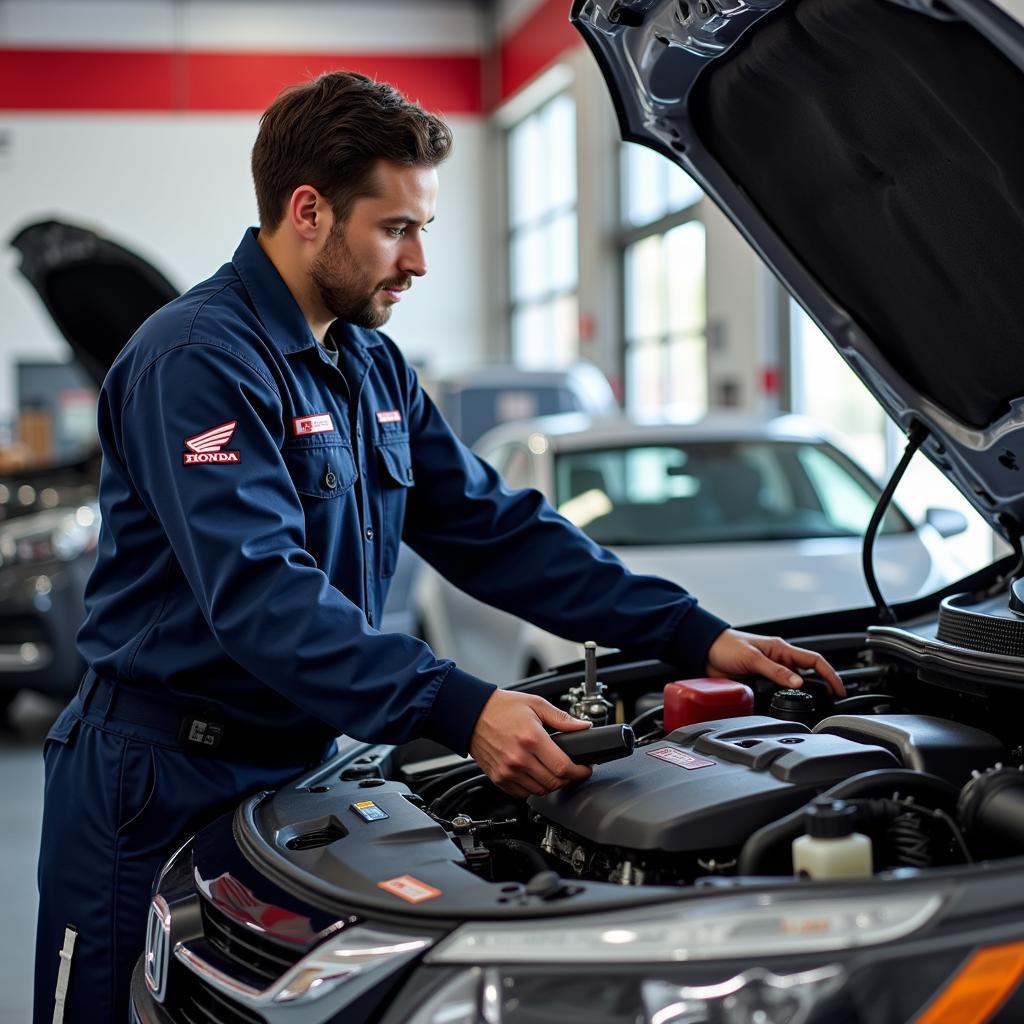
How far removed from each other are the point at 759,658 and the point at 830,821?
71 centimetres

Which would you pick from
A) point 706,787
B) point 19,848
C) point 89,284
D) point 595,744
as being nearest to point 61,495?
point 89,284

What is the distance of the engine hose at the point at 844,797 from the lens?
127 cm

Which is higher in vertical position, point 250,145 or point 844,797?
point 250,145

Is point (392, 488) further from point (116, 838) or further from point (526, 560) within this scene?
point (116, 838)

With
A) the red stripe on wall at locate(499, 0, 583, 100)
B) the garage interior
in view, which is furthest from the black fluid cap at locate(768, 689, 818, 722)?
the red stripe on wall at locate(499, 0, 583, 100)

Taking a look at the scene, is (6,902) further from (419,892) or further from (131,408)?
(419,892)

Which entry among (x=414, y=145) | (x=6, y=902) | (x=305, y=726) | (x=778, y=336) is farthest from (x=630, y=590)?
(x=778, y=336)

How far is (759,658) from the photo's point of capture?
1868 millimetres

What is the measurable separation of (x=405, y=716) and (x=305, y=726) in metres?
0.32

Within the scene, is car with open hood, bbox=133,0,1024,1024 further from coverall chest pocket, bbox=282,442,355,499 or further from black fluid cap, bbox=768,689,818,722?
coverall chest pocket, bbox=282,442,355,499

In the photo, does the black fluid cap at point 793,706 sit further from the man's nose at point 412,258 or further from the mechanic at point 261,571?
the man's nose at point 412,258

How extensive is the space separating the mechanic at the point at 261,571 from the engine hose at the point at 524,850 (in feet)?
0.23

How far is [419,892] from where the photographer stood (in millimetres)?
1234

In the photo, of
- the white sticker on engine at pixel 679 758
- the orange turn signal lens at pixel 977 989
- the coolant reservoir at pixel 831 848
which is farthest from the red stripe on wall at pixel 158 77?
the orange turn signal lens at pixel 977 989
